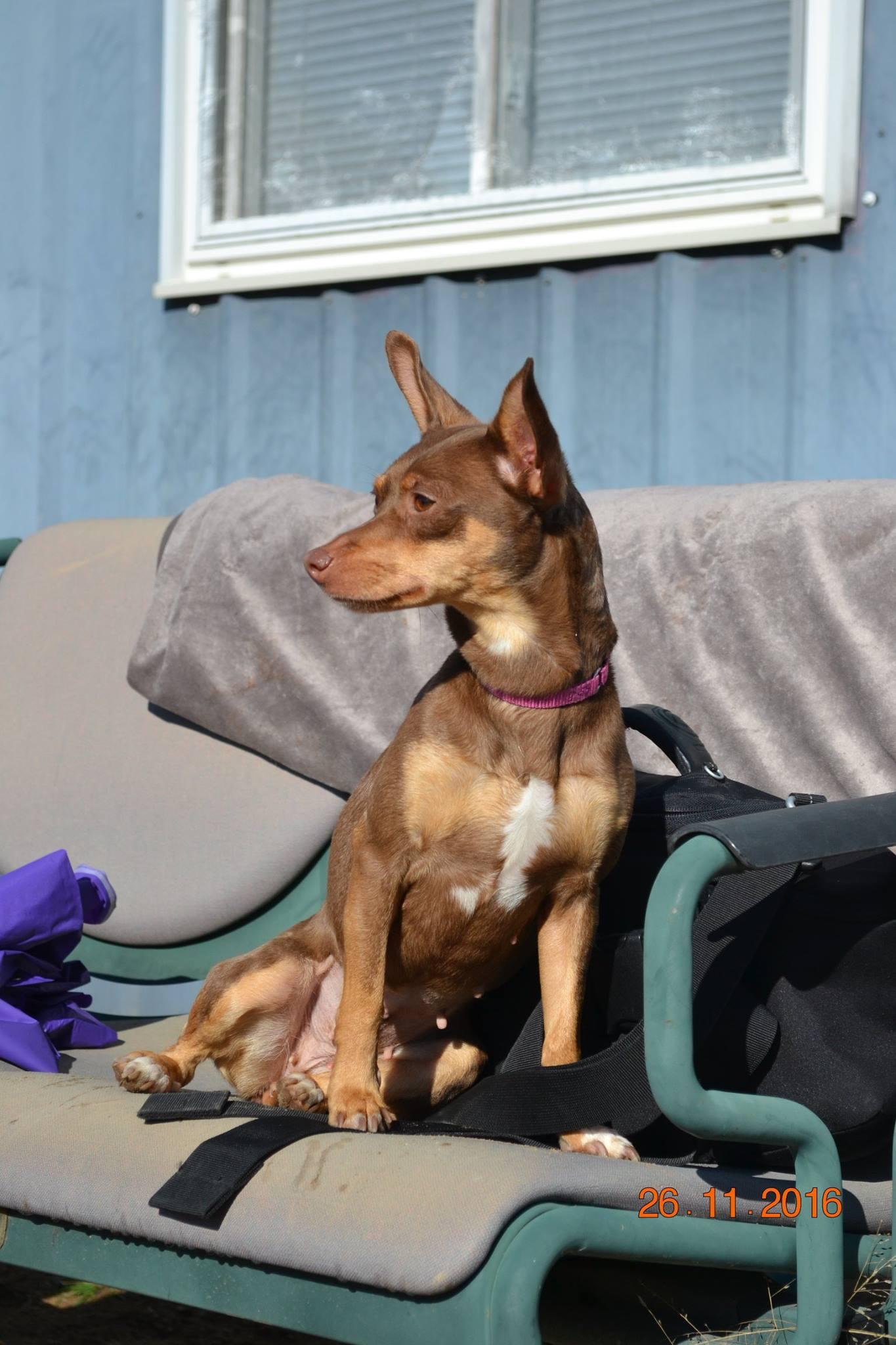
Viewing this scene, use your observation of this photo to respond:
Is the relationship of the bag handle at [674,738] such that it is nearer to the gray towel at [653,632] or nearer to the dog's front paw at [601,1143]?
the gray towel at [653,632]

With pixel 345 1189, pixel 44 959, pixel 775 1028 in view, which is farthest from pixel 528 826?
pixel 44 959

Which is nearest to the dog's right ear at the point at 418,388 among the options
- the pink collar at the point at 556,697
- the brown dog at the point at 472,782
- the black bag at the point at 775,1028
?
the brown dog at the point at 472,782

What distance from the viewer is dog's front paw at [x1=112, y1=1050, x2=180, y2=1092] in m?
2.40

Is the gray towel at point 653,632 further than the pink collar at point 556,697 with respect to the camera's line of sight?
Yes

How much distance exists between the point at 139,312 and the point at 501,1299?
3.75 m

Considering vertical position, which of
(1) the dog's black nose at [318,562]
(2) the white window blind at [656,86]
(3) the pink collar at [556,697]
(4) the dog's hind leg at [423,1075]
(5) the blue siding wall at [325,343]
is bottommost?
(4) the dog's hind leg at [423,1075]

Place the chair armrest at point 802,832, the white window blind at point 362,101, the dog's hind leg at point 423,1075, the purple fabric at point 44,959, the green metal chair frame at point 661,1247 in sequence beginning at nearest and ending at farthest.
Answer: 1. the green metal chair frame at point 661,1247
2. the chair armrest at point 802,832
3. the dog's hind leg at point 423,1075
4. the purple fabric at point 44,959
5. the white window blind at point 362,101

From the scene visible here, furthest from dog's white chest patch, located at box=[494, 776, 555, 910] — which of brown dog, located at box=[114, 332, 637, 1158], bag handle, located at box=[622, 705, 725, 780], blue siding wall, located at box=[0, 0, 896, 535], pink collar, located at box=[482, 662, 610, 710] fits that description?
blue siding wall, located at box=[0, 0, 896, 535]

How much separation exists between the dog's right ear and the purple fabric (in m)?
1.19

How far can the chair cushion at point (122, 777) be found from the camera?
141 inches

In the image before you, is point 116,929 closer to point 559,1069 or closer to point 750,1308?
point 559,1069

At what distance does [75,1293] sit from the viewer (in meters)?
3.56

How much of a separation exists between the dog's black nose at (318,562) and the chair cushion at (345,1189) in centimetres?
90

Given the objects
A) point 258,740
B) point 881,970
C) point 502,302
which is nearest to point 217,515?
point 258,740
